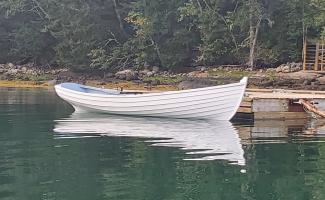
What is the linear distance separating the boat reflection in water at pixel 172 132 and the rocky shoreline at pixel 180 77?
13.7 metres

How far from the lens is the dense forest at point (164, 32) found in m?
40.1

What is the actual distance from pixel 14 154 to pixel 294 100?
11.6 meters

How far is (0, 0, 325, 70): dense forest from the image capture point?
4009 cm

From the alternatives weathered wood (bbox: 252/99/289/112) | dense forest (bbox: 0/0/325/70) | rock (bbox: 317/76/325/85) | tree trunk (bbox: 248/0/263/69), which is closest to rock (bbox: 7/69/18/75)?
dense forest (bbox: 0/0/325/70)

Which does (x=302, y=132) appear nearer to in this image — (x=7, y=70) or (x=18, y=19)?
(x=7, y=70)

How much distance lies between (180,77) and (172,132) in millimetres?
23796

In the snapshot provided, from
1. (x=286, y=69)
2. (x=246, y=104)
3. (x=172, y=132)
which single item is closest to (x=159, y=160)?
(x=172, y=132)

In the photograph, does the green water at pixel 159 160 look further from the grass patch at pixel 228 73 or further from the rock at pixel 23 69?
the rock at pixel 23 69

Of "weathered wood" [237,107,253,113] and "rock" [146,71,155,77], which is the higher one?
"weathered wood" [237,107,253,113]

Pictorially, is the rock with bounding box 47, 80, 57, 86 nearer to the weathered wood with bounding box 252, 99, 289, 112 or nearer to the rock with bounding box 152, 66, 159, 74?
the rock with bounding box 152, 66, 159, 74

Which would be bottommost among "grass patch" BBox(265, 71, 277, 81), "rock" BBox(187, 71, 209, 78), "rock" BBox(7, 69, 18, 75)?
"rock" BBox(7, 69, 18, 75)

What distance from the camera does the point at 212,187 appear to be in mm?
10688

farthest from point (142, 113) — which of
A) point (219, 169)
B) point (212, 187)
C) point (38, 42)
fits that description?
point (38, 42)

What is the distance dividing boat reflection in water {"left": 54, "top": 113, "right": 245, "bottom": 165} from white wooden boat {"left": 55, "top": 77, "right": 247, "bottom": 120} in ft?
1.30
